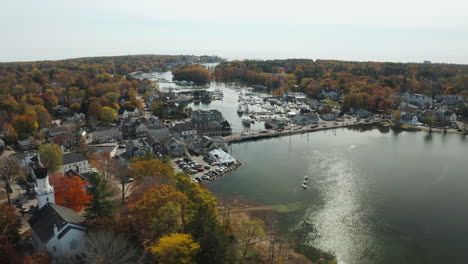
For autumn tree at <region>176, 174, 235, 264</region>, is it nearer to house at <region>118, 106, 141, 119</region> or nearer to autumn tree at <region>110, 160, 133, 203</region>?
autumn tree at <region>110, 160, 133, 203</region>

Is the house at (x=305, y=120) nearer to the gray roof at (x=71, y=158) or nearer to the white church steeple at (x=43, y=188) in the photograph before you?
the gray roof at (x=71, y=158)

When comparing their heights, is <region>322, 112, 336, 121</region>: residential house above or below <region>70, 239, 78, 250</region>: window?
above

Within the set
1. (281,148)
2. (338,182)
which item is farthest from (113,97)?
(338,182)

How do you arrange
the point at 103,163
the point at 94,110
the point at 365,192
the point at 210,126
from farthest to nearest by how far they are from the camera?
the point at 94,110
the point at 210,126
the point at 103,163
the point at 365,192

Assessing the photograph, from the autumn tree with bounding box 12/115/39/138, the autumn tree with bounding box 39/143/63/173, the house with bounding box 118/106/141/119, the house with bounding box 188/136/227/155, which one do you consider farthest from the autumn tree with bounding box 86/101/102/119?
the autumn tree with bounding box 39/143/63/173

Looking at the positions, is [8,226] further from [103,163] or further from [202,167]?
[202,167]

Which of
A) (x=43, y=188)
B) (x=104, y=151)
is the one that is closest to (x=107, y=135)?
(x=104, y=151)

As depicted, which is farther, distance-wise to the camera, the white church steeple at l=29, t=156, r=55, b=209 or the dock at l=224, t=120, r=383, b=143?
the dock at l=224, t=120, r=383, b=143

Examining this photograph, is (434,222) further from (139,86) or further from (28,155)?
(139,86)

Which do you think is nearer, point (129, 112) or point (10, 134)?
point (10, 134)
